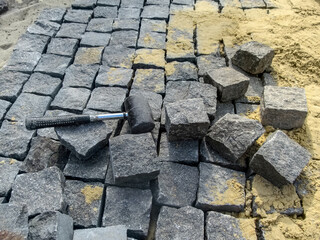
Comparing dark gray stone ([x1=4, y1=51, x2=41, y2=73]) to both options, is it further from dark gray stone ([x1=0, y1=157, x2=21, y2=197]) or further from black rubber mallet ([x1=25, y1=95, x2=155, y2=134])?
dark gray stone ([x1=0, y1=157, x2=21, y2=197])

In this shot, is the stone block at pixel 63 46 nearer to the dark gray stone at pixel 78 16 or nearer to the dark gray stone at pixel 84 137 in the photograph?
the dark gray stone at pixel 78 16

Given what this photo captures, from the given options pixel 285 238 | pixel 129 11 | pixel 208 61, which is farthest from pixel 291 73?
pixel 129 11

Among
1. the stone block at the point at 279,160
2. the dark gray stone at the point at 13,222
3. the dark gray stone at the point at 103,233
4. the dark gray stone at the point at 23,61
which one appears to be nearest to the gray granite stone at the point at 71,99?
the dark gray stone at the point at 23,61

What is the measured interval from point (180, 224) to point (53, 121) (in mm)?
1662

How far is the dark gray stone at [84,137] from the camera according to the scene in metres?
3.16

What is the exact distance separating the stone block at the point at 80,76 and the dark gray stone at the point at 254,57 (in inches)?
81.2

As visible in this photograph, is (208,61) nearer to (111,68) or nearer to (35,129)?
(111,68)

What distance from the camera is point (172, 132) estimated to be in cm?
338

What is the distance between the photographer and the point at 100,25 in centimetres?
536

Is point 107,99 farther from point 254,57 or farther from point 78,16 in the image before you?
Result: point 78,16

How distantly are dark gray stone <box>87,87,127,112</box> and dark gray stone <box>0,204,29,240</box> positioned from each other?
5.18ft

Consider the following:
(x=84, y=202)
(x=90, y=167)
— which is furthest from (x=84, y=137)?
(x=84, y=202)

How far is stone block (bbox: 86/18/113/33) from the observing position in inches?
207

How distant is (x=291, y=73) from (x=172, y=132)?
7.39 ft
